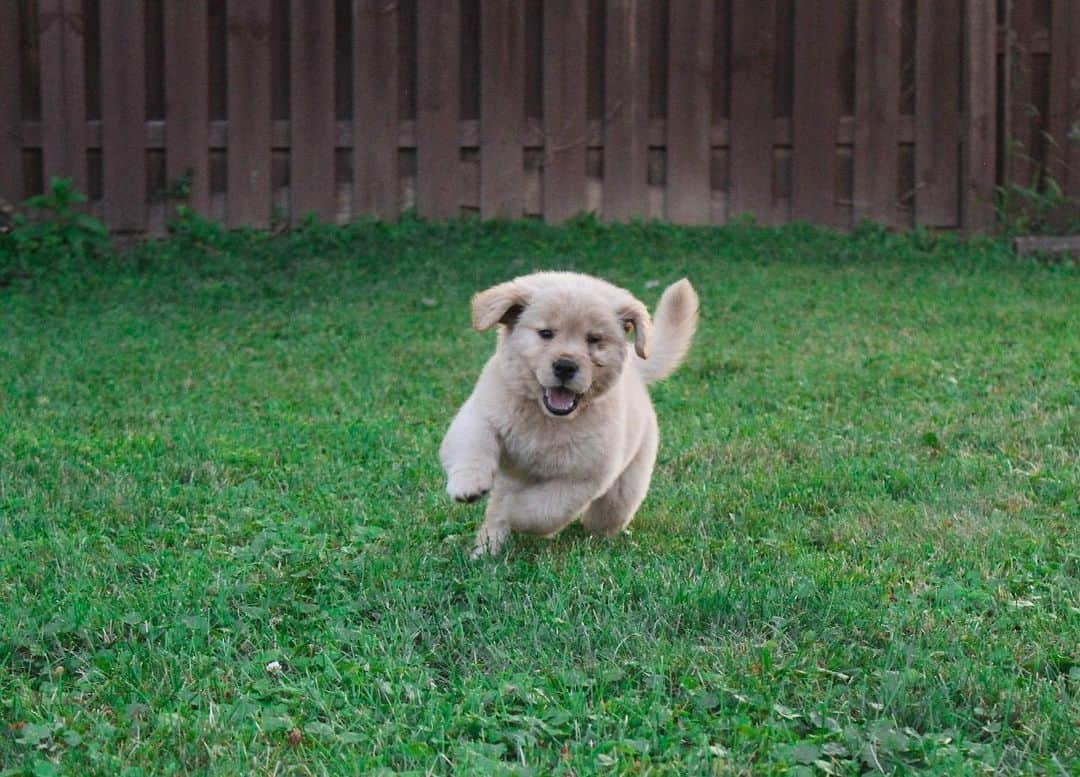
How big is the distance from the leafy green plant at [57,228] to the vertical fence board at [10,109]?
20 cm

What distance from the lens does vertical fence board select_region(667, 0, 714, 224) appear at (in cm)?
965

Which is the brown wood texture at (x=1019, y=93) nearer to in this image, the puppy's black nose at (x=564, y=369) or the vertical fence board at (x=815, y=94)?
the vertical fence board at (x=815, y=94)

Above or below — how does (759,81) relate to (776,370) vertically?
above

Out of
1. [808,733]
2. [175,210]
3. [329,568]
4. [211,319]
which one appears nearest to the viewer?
[808,733]

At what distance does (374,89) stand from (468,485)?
19.9ft

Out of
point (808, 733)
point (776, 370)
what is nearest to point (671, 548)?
point (808, 733)

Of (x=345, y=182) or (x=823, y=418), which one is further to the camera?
(x=345, y=182)

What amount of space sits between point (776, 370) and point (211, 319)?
127 inches

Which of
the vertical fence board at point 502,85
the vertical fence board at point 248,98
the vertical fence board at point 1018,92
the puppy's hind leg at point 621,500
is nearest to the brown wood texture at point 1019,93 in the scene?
the vertical fence board at point 1018,92

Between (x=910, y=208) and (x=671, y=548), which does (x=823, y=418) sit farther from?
(x=910, y=208)

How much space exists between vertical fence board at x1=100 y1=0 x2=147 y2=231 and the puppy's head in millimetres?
Answer: 5802

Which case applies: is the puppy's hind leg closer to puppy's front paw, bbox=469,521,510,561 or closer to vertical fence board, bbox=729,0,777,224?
puppy's front paw, bbox=469,521,510,561

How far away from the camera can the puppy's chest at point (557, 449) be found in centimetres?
424

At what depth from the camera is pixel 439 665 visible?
3305mm
